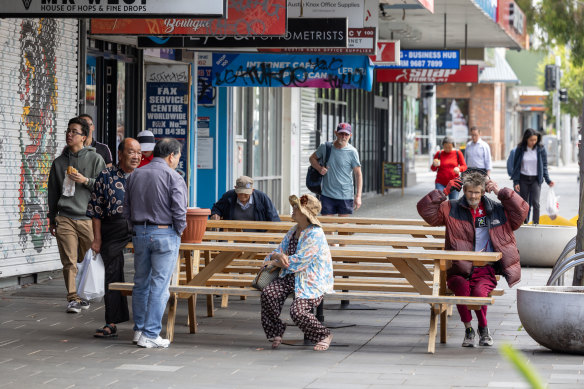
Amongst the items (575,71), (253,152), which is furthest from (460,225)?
(575,71)

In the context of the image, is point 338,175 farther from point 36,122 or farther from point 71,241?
point 71,241

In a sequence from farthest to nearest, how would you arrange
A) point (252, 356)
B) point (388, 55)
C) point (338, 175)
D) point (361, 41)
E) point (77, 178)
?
point (388, 55) < point (361, 41) < point (338, 175) < point (77, 178) < point (252, 356)

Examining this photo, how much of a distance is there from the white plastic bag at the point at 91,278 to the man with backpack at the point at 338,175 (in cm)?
482

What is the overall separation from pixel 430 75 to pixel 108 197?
14.5m

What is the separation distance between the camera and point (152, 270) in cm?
809

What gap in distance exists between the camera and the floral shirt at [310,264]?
8.16 m

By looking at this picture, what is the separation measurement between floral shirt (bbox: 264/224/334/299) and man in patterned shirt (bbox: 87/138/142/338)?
4.49ft

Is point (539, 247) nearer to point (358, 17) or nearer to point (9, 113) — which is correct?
point (358, 17)

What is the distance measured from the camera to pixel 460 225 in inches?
335

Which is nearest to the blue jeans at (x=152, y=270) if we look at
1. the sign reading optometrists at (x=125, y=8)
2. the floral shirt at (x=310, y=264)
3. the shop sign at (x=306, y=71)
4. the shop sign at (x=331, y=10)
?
the floral shirt at (x=310, y=264)

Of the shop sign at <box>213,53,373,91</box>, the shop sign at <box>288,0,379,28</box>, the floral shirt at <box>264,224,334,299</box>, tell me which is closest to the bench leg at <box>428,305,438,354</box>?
the floral shirt at <box>264,224,334,299</box>

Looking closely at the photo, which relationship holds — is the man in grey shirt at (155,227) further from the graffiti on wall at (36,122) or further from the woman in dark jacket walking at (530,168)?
the woman in dark jacket walking at (530,168)

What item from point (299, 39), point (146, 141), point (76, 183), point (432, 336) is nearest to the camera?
point (432, 336)

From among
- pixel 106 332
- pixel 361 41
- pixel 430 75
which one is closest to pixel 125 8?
pixel 106 332
